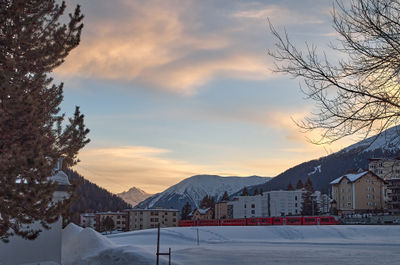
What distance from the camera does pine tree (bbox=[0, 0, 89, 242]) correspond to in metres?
11.7

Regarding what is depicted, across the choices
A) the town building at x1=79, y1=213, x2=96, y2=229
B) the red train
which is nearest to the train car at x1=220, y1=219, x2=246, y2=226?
the red train

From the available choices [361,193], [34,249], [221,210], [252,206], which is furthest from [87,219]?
[34,249]

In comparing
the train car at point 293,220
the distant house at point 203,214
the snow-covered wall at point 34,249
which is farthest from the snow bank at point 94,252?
the distant house at point 203,214

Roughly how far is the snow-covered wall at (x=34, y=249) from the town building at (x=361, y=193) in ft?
322

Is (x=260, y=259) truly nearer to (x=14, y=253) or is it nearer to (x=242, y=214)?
(x=14, y=253)

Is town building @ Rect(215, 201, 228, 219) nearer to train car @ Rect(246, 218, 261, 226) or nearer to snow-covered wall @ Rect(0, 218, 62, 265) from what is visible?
train car @ Rect(246, 218, 261, 226)

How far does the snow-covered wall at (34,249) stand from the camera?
613 inches

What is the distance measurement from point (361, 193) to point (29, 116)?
105 meters

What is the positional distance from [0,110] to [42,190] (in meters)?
2.41

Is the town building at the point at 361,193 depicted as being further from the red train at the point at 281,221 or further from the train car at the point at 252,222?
the train car at the point at 252,222

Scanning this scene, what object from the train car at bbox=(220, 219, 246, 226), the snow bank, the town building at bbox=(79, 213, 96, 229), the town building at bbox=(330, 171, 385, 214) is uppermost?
the town building at bbox=(330, 171, 385, 214)

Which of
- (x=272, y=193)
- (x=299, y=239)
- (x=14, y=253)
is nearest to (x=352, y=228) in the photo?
(x=299, y=239)

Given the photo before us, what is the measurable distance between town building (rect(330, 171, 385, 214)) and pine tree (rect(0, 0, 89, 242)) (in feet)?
332

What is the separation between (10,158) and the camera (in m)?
11.7
